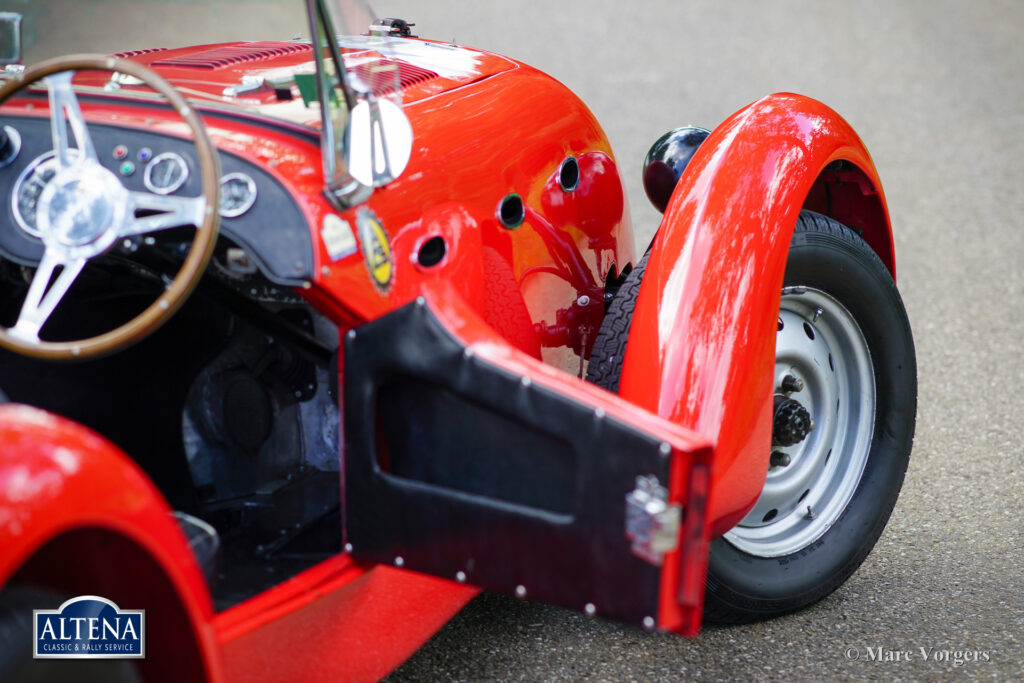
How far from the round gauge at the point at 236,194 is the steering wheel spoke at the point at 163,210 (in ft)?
0.19

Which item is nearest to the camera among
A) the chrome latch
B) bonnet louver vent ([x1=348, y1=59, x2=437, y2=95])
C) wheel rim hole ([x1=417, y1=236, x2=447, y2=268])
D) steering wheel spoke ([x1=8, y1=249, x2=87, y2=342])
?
the chrome latch

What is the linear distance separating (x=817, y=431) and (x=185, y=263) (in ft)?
5.41

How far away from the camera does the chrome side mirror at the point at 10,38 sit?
2467 mm

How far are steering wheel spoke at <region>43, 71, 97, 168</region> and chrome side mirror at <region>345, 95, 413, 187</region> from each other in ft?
1.47

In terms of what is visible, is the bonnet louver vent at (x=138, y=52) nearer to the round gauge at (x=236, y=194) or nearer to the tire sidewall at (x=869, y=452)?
the round gauge at (x=236, y=194)

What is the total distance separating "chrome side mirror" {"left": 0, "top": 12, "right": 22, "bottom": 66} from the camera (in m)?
2.47

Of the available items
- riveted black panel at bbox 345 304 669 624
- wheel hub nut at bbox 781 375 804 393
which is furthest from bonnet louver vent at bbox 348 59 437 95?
wheel hub nut at bbox 781 375 804 393

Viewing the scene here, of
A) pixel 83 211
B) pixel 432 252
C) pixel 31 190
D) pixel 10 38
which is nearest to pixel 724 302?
pixel 432 252

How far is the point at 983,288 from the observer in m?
5.22

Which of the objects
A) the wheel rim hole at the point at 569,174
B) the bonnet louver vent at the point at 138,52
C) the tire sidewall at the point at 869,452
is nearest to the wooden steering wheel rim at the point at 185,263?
the bonnet louver vent at the point at 138,52

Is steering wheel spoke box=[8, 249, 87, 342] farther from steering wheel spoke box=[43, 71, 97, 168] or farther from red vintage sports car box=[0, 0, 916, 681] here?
steering wheel spoke box=[43, 71, 97, 168]

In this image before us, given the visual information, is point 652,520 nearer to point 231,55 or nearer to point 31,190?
point 31,190

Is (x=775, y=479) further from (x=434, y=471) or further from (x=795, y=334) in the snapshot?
(x=434, y=471)

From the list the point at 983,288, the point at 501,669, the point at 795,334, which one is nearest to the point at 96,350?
the point at 501,669
